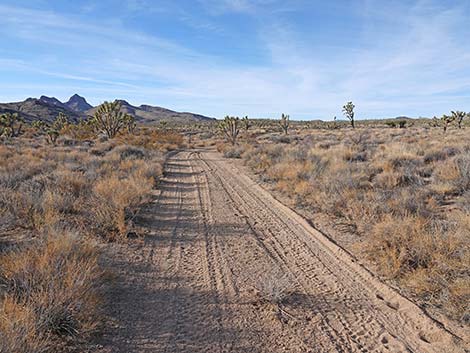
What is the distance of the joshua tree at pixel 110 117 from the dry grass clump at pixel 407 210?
2484 centimetres

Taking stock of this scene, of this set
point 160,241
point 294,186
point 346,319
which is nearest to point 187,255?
point 160,241

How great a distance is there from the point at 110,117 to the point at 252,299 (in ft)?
117

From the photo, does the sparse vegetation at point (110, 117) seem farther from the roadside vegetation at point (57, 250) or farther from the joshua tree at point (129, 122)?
the roadside vegetation at point (57, 250)

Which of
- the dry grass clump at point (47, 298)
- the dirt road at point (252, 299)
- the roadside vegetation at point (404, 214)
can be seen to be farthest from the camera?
the roadside vegetation at point (404, 214)

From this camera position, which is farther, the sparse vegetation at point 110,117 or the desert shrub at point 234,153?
the sparse vegetation at point 110,117

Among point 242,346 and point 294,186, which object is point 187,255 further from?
point 294,186

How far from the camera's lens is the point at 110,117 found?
37.3m

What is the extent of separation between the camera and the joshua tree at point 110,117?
1426 inches

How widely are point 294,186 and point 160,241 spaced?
22.4 feet

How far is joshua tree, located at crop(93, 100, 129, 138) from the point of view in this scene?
3622 centimetres

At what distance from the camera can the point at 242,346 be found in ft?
14.0

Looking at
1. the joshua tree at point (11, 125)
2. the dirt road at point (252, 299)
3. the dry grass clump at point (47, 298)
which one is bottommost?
the dirt road at point (252, 299)

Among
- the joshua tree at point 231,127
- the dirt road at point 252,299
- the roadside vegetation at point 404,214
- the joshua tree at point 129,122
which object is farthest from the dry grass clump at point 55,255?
the joshua tree at point 129,122

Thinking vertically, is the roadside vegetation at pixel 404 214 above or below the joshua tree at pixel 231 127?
below
